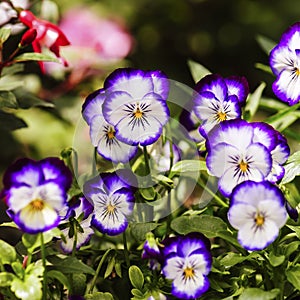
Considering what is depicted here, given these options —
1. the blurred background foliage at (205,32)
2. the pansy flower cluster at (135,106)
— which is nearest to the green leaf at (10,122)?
the pansy flower cluster at (135,106)

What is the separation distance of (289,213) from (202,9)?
5.89 feet

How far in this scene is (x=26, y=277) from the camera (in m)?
0.68

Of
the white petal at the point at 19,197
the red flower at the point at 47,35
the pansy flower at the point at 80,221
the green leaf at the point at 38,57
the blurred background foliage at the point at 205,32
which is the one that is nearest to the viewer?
the white petal at the point at 19,197

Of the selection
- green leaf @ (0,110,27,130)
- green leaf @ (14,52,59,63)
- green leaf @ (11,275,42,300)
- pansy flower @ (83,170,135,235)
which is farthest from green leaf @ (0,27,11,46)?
green leaf @ (11,275,42,300)

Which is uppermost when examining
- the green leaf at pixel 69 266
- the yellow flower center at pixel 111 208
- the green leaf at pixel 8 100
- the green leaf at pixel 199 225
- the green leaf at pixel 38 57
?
the green leaf at pixel 38 57

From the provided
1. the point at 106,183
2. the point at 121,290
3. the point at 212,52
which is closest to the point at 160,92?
the point at 106,183

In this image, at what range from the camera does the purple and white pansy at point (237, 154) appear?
715mm

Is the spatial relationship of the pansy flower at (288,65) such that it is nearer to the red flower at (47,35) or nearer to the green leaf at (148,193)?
the green leaf at (148,193)

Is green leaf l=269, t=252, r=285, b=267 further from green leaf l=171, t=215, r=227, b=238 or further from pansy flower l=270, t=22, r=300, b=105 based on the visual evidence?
pansy flower l=270, t=22, r=300, b=105

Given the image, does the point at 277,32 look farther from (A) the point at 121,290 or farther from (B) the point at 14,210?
(B) the point at 14,210

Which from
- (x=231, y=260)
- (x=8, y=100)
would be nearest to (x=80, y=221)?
(x=231, y=260)

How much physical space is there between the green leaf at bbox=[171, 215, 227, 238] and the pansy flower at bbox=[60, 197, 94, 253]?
0.09 meters

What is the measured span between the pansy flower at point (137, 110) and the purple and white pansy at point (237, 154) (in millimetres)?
58

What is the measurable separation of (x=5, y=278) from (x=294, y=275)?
10.4 inches
